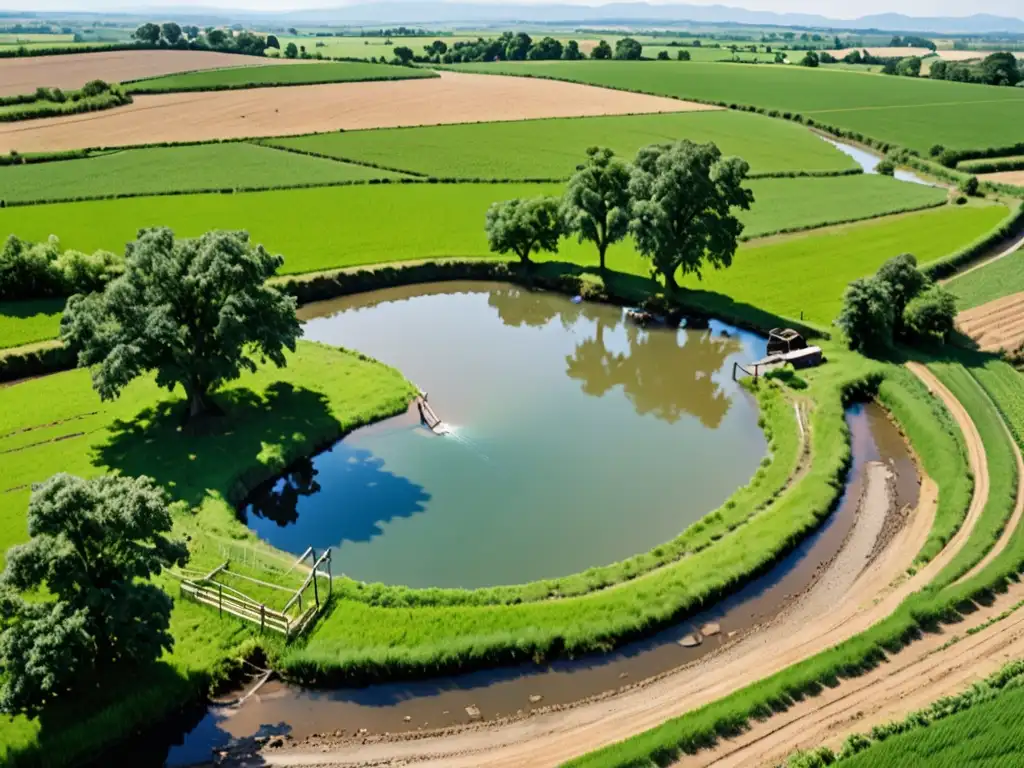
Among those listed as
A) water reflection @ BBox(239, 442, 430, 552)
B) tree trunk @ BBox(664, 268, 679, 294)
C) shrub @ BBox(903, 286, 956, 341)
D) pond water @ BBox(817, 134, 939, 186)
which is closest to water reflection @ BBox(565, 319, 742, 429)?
tree trunk @ BBox(664, 268, 679, 294)

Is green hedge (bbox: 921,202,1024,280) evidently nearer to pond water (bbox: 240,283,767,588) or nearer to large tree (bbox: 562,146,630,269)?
pond water (bbox: 240,283,767,588)

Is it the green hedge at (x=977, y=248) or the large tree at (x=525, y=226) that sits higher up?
the large tree at (x=525, y=226)

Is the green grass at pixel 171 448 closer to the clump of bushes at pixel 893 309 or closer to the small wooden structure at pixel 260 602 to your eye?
the small wooden structure at pixel 260 602

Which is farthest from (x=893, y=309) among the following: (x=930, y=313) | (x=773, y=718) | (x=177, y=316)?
(x=177, y=316)

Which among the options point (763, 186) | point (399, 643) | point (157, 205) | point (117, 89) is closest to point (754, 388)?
point (399, 643)

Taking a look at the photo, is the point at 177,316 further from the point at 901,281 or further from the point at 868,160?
the point at 868,160

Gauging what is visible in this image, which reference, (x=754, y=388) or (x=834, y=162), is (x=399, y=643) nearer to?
(x=754, y=388)

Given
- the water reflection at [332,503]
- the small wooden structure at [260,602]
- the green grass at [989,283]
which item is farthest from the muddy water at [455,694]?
the green grass at [989,283]
